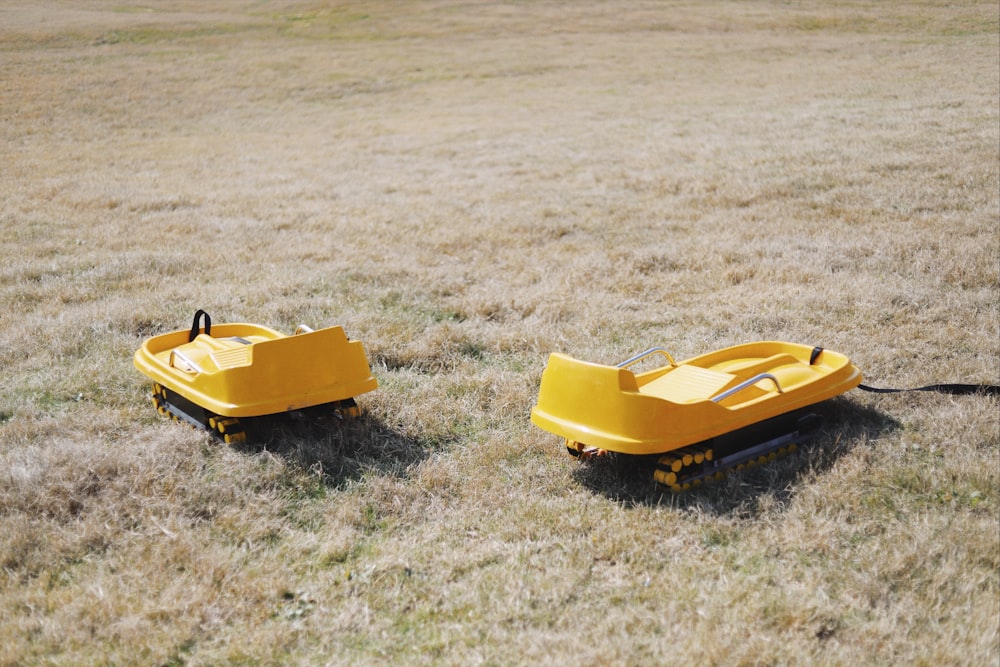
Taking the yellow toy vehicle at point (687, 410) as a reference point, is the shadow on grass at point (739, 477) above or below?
below

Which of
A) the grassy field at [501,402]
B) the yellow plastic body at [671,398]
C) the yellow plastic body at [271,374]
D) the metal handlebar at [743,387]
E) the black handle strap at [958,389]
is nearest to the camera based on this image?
the grassy field at [501,402]

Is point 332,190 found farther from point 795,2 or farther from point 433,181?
point 795,2

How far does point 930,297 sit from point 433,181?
8.30 m

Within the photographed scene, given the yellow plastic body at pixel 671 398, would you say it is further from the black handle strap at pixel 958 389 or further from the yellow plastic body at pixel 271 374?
the yellow plastic body at pixel 271 374

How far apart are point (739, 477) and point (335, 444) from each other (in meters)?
2.07

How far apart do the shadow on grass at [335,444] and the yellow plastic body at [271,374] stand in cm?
23

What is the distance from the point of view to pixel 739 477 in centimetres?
421

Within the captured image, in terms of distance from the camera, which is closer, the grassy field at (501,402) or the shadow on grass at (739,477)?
the grassy field at (501,402)

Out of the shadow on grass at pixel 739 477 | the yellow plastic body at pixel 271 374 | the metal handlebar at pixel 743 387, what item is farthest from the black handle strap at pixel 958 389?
the yellow plastic body at pixel 271 374

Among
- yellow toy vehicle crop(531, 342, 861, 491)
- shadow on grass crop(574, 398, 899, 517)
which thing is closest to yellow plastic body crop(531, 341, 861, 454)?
yellow toy vehicle crop(531, 342, 861, 491)

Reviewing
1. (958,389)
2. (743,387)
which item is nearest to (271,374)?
(743,387)

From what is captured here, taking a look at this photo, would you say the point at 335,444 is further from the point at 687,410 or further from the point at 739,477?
the point at 739,477

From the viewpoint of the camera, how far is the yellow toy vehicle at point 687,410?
4.02 meters

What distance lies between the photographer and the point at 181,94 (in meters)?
24.7
